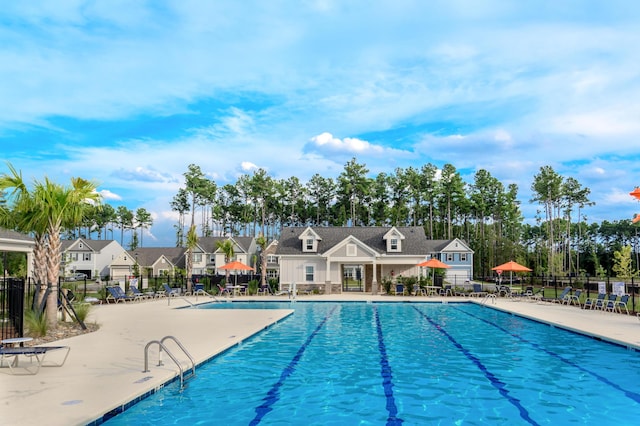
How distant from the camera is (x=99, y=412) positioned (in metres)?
6.86

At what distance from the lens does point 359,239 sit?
141 feet

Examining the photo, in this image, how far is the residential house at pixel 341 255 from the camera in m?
38.7

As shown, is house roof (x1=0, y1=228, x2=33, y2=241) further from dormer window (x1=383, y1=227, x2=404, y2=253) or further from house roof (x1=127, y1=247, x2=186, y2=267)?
house roof (x1=127, y1=247, x2=186, y2=267)

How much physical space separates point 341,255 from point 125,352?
27864mm

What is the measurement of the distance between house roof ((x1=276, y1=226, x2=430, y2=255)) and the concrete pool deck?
58.2 ft

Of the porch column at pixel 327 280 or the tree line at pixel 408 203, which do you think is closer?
the porch column at pixel 327 280

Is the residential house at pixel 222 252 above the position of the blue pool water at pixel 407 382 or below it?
above

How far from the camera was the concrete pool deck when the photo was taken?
7.12 m

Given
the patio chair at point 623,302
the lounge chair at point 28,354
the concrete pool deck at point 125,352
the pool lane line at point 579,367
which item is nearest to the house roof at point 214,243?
the concrete pool deck at point 125,352

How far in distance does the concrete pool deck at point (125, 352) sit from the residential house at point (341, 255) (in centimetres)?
1664

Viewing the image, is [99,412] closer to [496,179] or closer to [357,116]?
[357,116]

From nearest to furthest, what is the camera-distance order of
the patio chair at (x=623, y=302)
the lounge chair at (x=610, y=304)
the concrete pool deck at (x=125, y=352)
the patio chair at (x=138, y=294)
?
the concrete pool deck at (x=125, y=352) < the patio chair at (x=623, y=302) < the lounge chair at (x=610, y=304) < the patio chair at (x=138, y=294)

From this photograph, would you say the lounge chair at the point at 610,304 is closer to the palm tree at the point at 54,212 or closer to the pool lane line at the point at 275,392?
the pool lane line at the point at 275,392

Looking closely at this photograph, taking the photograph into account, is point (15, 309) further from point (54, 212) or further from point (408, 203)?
point (408, 203)
